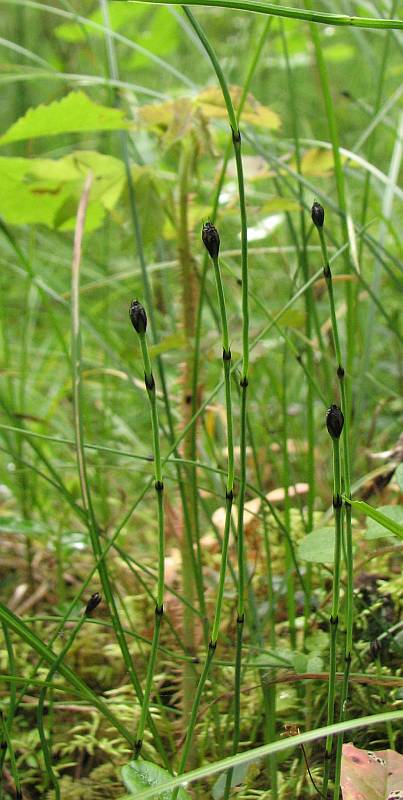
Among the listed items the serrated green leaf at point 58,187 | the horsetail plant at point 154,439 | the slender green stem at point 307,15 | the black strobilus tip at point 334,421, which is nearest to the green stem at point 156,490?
the horsetail plant at point 154,439

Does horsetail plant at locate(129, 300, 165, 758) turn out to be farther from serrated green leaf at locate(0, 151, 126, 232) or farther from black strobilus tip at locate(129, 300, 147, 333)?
serrated green leaf at locate(0, 151, 126, 232)

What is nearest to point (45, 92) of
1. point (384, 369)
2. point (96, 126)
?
point (384, 369)

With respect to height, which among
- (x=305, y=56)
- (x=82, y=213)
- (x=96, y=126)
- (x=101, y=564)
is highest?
(x=305, y=56)

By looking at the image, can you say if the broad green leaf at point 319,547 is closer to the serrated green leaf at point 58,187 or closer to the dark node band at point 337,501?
the dark node band at point 337,501

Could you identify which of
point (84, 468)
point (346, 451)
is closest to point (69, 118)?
point (84, 468)

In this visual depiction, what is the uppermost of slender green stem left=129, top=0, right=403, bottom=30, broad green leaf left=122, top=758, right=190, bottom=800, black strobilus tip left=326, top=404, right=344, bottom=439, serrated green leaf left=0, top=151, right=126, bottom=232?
serrated green leaf left=0, top=151, right=126, bottom=232

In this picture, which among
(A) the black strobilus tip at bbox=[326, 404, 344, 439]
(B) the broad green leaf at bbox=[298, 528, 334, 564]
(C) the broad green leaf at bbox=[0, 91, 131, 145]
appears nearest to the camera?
(A) the black strobilus tip at bbox=[326, 404, 344, 439]

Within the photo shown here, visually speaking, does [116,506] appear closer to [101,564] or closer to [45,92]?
[101,564]

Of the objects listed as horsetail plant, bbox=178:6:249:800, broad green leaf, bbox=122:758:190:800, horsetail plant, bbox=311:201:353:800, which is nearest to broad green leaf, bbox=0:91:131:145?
horsetail plant, bbox=178:6:249:800
